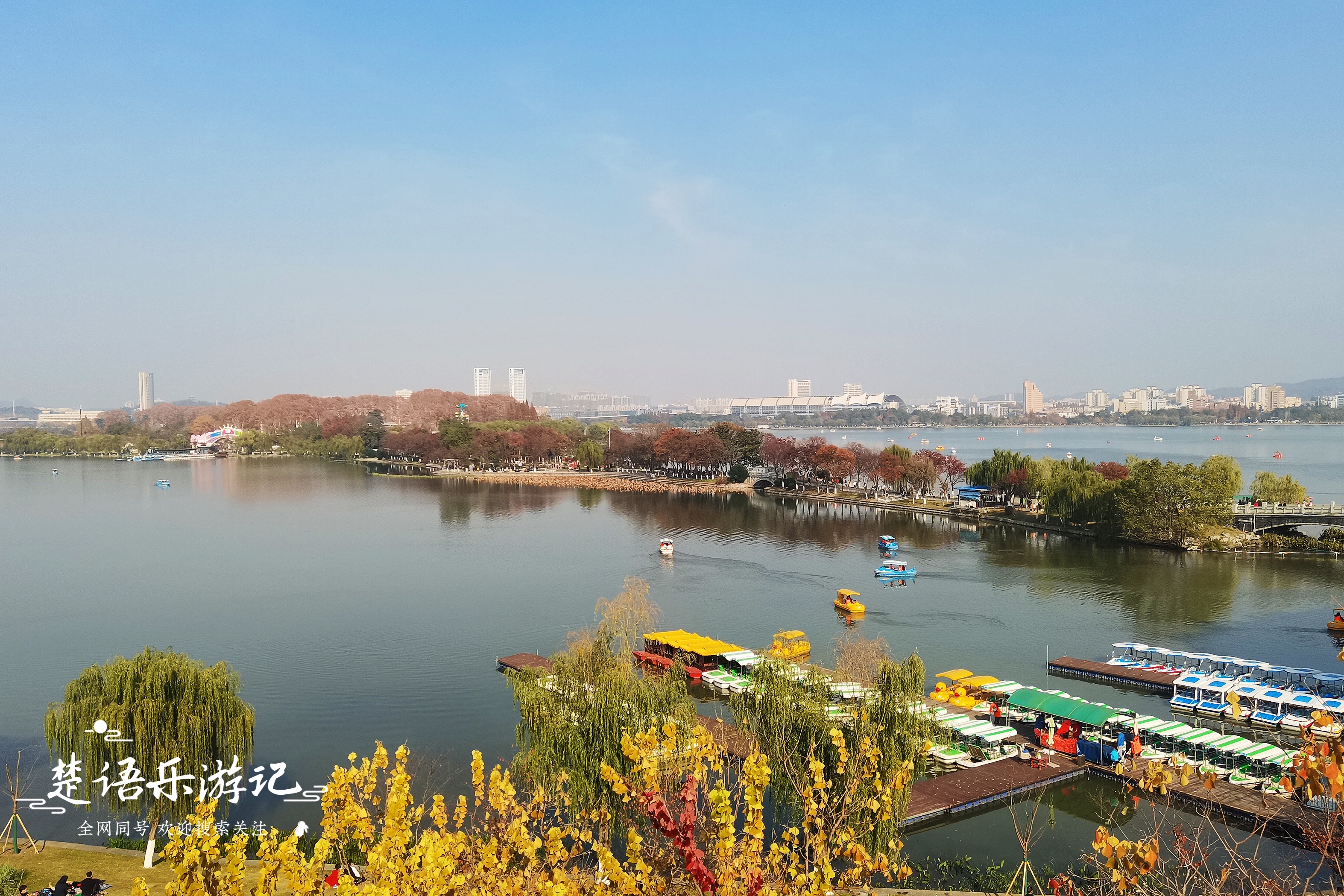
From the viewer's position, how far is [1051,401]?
162 m

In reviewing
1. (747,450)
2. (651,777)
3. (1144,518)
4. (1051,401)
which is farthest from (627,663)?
(1051,401)

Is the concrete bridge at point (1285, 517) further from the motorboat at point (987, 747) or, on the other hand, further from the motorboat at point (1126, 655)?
the motorboat at point (987, 747)

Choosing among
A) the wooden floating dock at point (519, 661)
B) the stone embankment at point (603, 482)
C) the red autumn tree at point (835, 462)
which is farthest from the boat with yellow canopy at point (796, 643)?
the stone embankment at point (603, 482)

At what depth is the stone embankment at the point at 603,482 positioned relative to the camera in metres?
29.4

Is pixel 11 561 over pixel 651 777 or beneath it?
beneath

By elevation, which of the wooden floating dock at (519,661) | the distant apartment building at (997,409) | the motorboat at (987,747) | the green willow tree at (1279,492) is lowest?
the motorboat at (987,747)

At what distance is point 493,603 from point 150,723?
7.49 metres

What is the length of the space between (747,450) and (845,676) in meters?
23.9

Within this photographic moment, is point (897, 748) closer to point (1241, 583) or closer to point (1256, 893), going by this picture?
point (1256, 893)

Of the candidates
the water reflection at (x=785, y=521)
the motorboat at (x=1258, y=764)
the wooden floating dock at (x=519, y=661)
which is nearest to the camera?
the motorboat at (x=1258, y=764)

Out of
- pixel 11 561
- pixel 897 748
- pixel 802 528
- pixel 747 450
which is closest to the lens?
pixel 897 748

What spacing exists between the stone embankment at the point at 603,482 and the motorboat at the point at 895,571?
44.4 ft

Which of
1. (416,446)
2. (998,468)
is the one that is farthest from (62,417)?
(998,468)

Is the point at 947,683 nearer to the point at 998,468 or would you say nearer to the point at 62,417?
the point at 998,468
